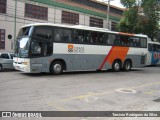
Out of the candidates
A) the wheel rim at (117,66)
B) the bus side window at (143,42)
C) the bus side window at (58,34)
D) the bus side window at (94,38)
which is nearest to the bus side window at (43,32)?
the bus side window at (58,34)

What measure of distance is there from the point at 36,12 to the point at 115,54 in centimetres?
1285

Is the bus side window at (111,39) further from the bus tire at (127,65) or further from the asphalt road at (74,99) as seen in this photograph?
the asphalt road at (74,99)

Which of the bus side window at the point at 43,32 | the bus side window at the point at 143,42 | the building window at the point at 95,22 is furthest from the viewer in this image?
the building window at the point at 95,22

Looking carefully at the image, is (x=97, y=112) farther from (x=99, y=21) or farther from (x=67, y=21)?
(x=99, y=21)

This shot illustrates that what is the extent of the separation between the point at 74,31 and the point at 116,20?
26238 millimetres

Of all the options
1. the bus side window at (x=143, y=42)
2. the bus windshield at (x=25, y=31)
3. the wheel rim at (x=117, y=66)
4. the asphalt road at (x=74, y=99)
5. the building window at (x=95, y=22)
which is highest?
the building window at (x=95, y=22)

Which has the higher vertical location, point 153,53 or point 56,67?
point 153,53

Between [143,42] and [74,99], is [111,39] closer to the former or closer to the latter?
[143,42]

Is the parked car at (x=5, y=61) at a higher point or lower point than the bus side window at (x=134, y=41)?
lower

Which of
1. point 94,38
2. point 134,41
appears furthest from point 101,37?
point 134,41

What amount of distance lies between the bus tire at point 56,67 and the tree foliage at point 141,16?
18.9 meters

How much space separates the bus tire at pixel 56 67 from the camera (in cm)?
1614

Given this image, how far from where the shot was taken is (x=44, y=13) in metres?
29.7

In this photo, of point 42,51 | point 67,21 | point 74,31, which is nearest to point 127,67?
point 74,31
